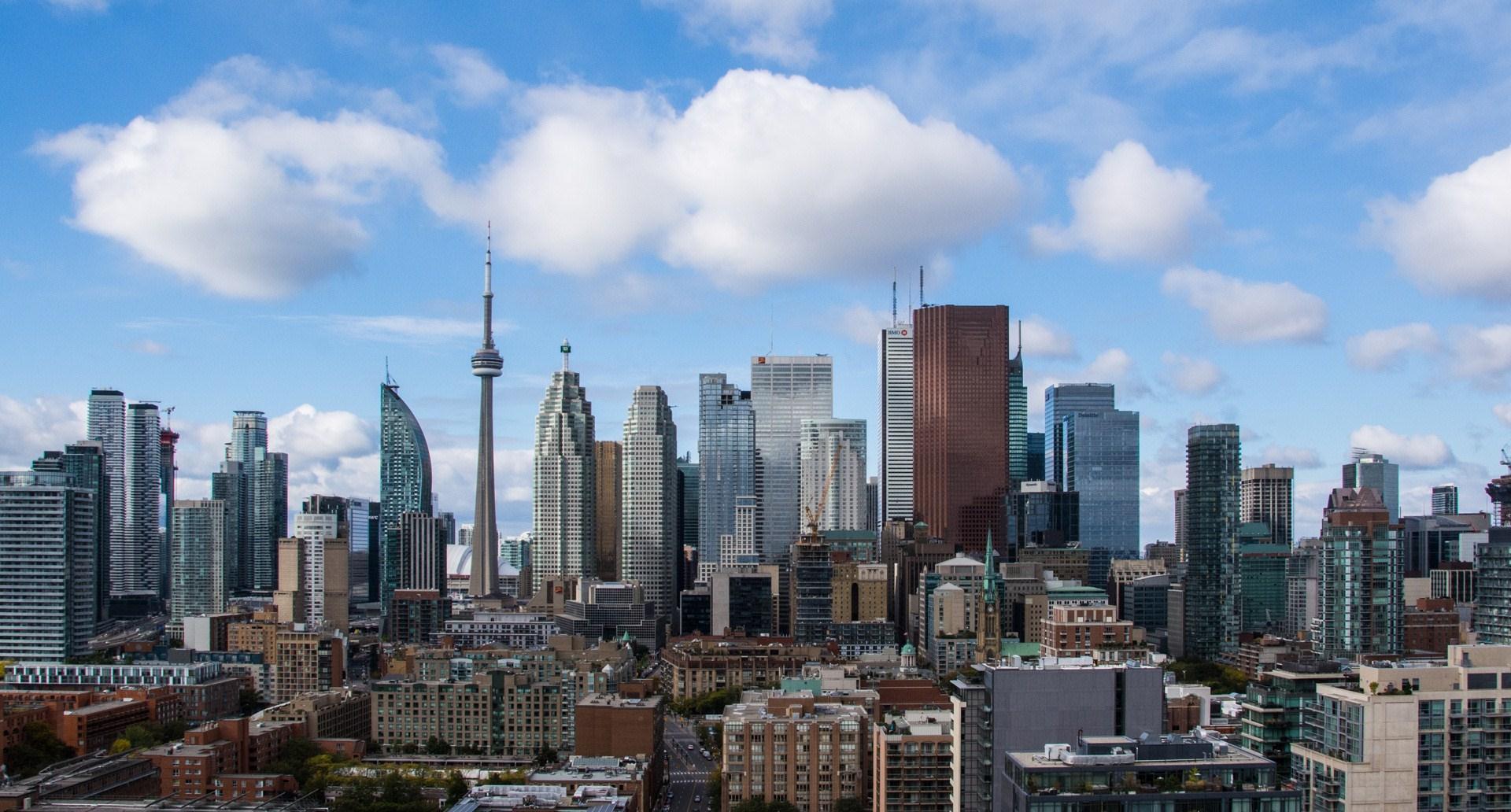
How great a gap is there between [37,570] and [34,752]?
54972mm

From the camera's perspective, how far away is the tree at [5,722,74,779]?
84750 mm

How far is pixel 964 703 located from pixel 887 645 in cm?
10349

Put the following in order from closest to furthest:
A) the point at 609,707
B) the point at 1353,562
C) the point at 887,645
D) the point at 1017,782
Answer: the point at 1017,782 < the point at 609,707 < the point at 1353,562 < the point at 887,645

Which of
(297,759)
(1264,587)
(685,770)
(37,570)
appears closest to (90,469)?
(37,570)

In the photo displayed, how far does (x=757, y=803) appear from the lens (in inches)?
2859

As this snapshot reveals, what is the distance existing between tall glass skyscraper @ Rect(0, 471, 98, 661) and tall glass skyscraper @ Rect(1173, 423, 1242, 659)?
352ft

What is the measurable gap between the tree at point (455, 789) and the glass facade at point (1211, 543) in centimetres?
8924

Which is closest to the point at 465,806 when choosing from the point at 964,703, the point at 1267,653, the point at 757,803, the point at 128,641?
the point at 757,803

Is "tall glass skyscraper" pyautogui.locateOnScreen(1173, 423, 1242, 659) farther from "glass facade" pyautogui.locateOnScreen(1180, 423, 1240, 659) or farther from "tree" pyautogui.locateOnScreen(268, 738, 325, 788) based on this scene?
"tree" pyautogui.locateOnScreen(268, 738, 325, 788)

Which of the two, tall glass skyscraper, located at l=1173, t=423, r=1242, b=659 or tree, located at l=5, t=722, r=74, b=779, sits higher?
tall glass skyscraper, located at l=1173, t=423, r=1242, b=659

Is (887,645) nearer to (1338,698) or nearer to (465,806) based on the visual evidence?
(465,806)

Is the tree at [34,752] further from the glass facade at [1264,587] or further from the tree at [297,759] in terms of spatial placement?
the glass facade at [1264,587]

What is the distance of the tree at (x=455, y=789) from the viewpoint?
250ft

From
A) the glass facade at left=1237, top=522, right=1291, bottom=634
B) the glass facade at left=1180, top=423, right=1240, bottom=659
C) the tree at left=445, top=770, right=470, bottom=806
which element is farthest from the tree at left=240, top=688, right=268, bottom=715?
the glass facade at left=1237, top=522, right=1291, bottom=634
